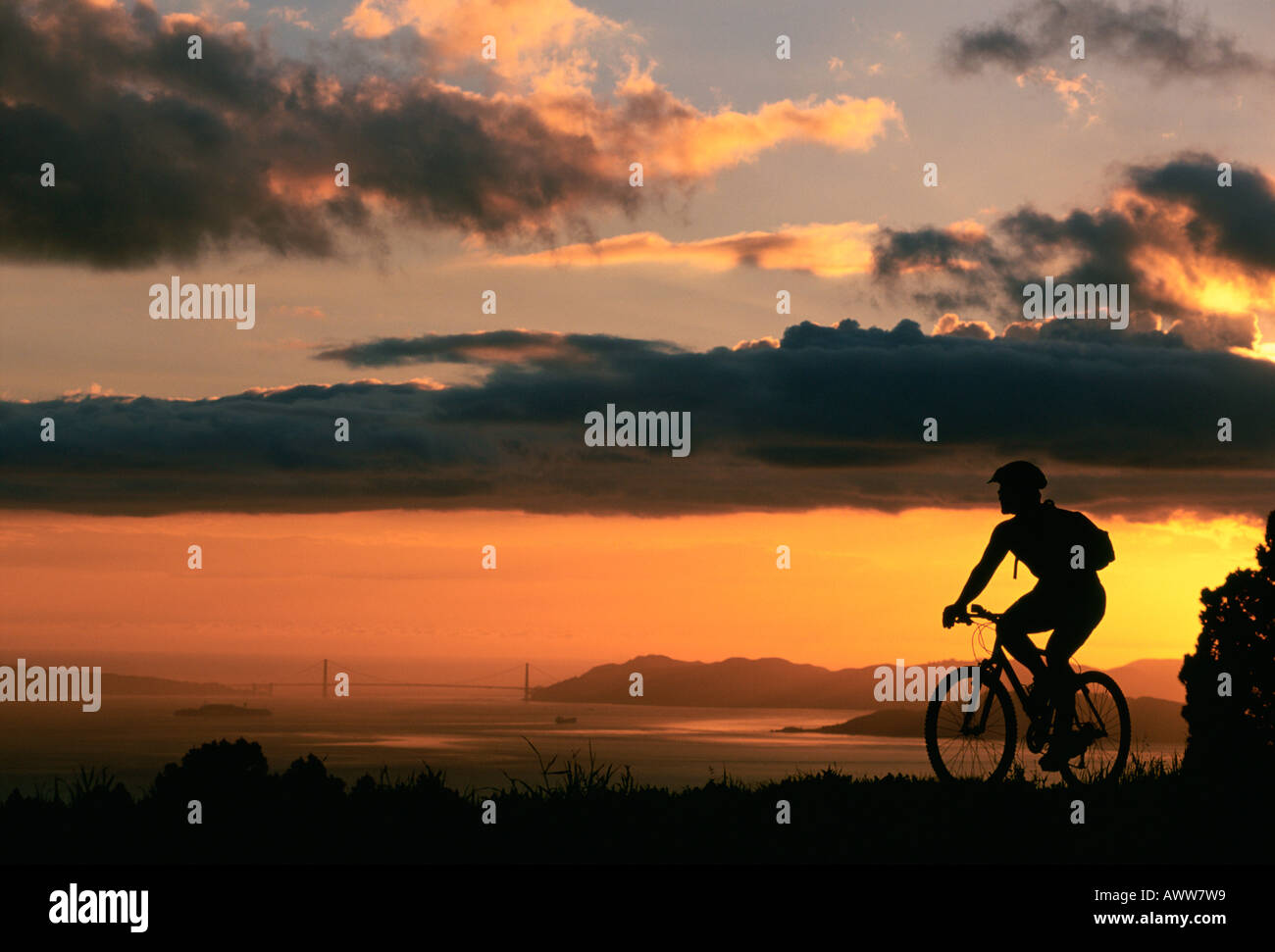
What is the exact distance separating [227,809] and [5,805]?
2.58m

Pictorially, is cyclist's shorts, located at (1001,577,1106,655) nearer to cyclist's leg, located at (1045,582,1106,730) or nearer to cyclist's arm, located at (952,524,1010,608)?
cyclist's leg, located at (1045,582,1106,730)

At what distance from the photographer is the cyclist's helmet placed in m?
13.1

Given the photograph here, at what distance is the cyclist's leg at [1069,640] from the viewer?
515 inches

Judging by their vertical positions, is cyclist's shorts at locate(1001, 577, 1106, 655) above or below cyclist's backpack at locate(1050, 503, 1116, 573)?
below

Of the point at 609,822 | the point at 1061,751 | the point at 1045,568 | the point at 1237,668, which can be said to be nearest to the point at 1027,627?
the point at 1045,568

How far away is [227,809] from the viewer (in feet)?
43.3

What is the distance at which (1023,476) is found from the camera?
516 inches

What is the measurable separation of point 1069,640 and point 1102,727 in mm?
1457

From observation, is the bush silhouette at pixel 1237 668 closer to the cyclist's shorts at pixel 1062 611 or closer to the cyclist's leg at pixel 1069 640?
the cyclist's leg at pixel 1069 640

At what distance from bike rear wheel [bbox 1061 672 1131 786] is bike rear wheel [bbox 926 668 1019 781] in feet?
2.80

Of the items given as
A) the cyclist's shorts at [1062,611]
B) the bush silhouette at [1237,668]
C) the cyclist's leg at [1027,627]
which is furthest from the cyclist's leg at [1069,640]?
the bush silhouette at [1237,668]

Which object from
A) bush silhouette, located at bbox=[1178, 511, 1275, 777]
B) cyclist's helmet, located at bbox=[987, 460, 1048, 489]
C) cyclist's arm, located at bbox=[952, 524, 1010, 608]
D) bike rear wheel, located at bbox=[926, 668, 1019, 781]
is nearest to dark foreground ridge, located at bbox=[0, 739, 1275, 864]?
bike rear wheel, located at bbox=[926, 668, 1019, 781]
